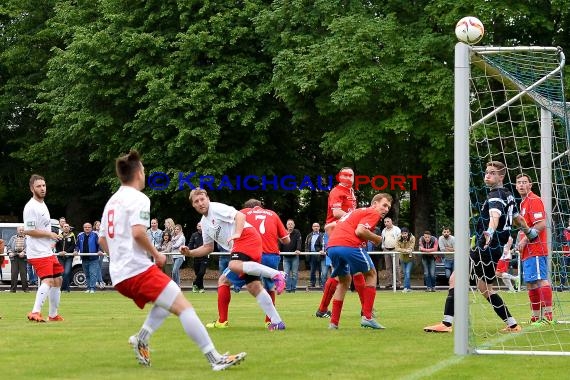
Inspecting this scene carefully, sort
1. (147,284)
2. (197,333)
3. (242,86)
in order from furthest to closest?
(242,86) → (147,284) → (197,333)

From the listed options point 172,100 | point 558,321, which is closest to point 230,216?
point 558,321

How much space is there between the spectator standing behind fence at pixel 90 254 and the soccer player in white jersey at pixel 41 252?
1355cm

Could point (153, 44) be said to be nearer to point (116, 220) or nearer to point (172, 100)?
point (172, 100)

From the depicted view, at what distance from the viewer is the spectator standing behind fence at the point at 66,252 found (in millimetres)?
30219

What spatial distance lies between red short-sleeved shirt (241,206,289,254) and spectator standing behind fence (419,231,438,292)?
12357 millimetres

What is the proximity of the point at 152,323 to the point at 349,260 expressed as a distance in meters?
4.52

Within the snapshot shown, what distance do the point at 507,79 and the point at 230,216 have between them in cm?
380

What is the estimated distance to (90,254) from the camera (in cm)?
→ 3012

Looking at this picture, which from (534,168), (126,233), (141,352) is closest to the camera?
(126,233)

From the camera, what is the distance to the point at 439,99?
33125 mm

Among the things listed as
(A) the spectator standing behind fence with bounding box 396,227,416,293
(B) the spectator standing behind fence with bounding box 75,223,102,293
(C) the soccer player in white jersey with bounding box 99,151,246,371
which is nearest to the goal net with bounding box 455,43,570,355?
(C) the soccer player in white jersey with bounding box 99,151,246,371

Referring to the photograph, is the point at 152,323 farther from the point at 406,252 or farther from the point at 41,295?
the point at 406,252

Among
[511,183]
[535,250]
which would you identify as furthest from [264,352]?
[535,250]

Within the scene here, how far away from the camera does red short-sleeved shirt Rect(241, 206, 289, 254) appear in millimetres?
17266
